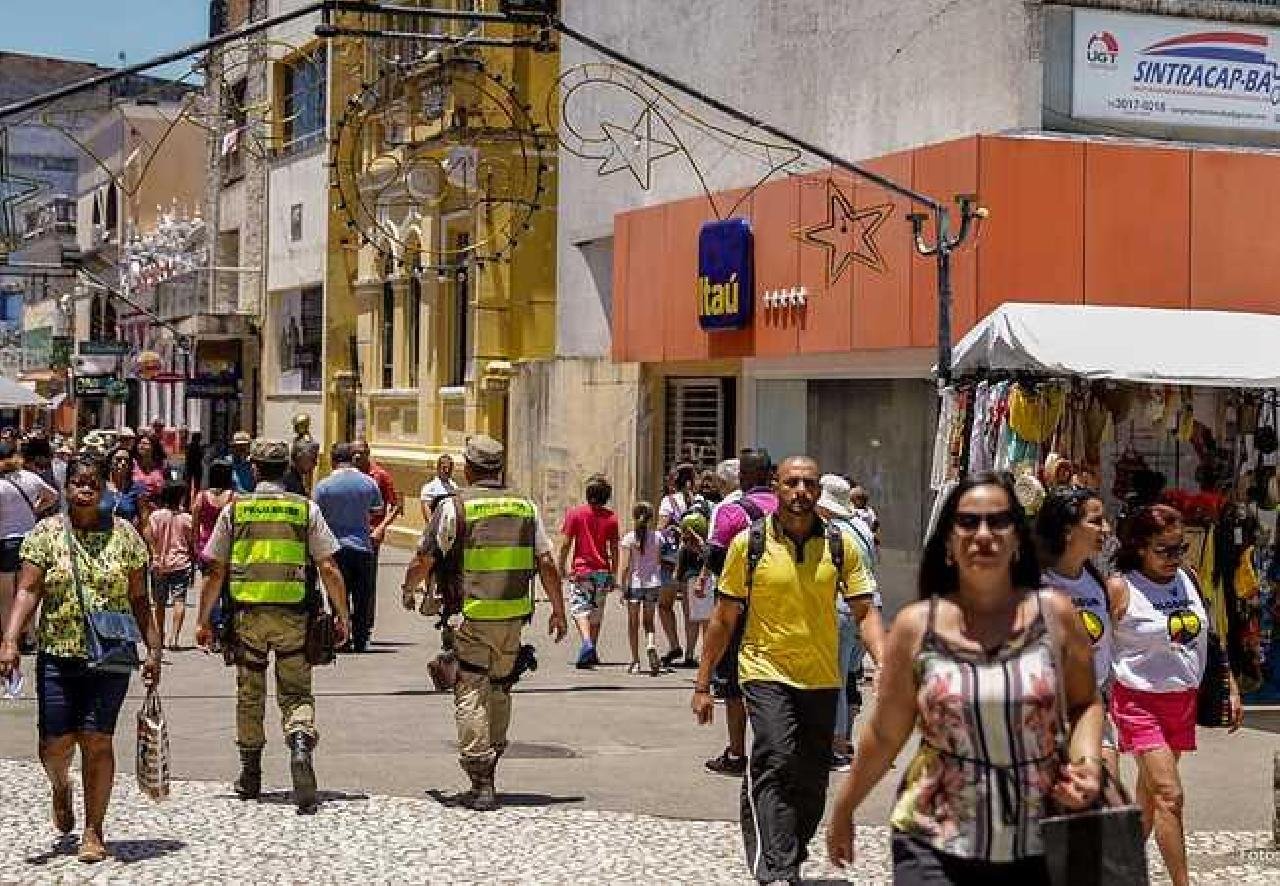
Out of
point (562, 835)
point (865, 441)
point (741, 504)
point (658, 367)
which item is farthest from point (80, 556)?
point (658, 367)

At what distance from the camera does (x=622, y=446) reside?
23.6 metres

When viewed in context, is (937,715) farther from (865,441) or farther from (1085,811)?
(865,441)

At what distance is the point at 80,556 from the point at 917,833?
4.63m

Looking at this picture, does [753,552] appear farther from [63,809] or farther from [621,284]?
[621,284]

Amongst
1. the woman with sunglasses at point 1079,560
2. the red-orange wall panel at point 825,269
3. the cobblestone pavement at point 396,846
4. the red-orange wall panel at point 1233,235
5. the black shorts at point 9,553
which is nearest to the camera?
the woman with sunglasses at point 1079,560

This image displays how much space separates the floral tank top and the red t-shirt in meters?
11.1

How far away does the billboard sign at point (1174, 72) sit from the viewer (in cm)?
1625

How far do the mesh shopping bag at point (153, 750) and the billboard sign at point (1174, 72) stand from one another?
10.1 meters

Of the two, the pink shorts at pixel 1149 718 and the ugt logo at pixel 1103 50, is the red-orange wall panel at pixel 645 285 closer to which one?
the ugt logo at pixel 1103 50

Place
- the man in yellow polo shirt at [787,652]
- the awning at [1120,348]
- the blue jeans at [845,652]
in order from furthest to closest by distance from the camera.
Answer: the awning at [1120,348], the blue jeans at [845,652], the man in yellow polo shirt at [787,652]

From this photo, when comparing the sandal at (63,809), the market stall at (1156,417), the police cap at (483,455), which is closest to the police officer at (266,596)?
the police cap at (483,455)

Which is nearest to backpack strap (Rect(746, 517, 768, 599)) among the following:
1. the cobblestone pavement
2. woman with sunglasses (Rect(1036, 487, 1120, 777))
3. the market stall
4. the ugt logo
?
woman with sunglasses (Rect(1036, 487, 1120, 777))

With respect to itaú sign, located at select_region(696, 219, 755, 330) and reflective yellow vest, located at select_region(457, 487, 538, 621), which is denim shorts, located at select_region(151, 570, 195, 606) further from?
reflective yellow vest, located at select_region(457, 487, 538, 621)

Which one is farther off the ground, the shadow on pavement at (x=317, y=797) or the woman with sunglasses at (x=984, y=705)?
the woman with sunglasses at (x=984, y=705)
